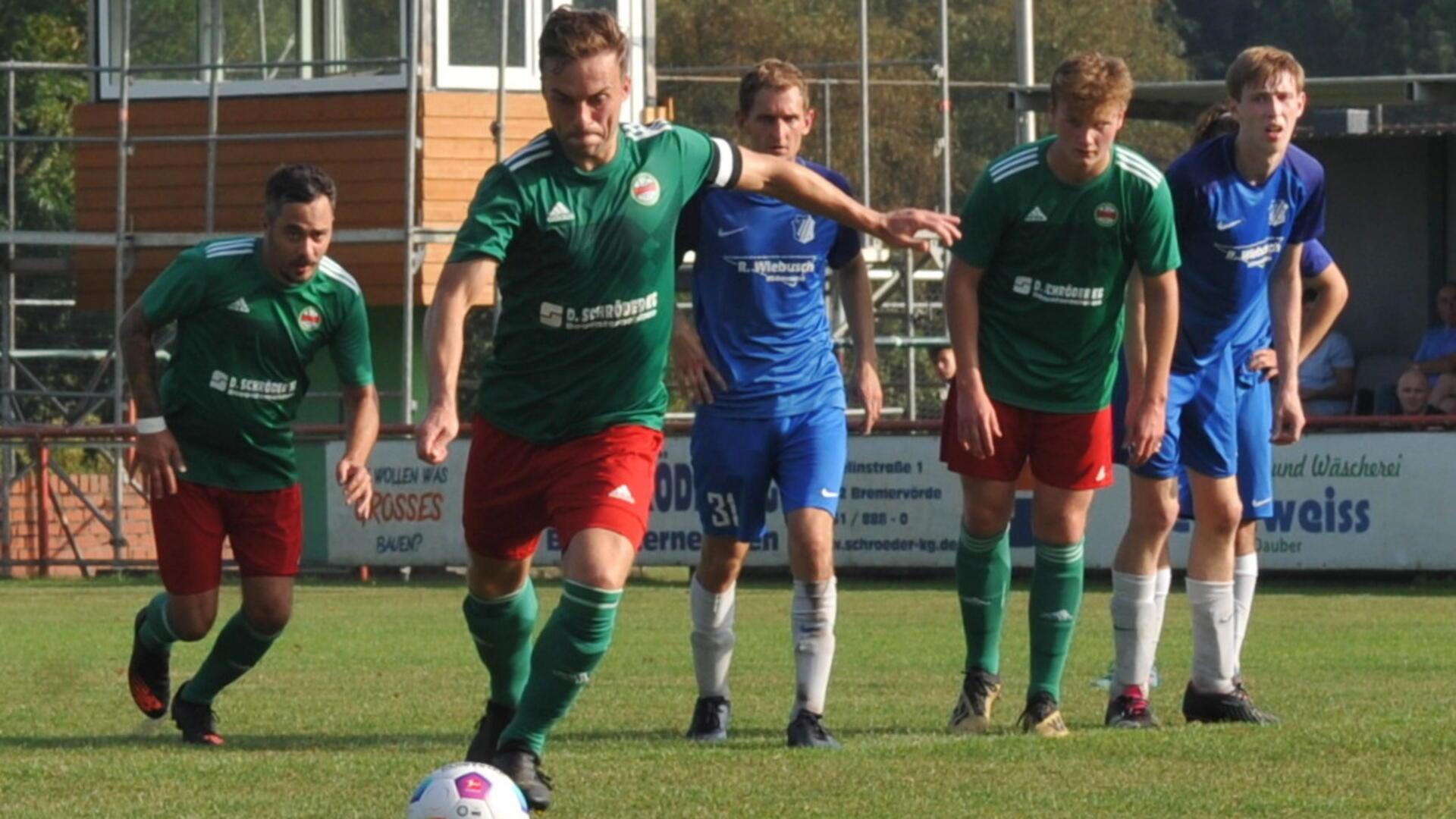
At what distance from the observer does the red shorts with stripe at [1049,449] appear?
900cm

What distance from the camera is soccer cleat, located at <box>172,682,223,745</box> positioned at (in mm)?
9336

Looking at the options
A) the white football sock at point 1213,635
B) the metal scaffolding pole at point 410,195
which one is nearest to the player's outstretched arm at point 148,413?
A: the white football sock at point 1213,635

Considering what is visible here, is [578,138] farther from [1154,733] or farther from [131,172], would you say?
[131,172]

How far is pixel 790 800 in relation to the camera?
724cm

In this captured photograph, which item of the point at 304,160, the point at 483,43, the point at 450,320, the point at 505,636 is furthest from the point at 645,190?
the point at 483,43

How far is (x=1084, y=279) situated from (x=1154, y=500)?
915mm

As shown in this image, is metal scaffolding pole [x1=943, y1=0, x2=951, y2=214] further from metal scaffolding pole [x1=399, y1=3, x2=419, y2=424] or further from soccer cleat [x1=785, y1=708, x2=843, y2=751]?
soccer cleat [x1=785, y1=708, x2=843, y2=751]

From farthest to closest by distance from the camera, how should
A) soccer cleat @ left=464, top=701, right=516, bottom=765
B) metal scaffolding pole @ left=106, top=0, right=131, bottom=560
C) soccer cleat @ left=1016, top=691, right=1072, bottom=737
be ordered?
metal scaffolding pole @ left=106, top=0, right=131, bottom=560 < soccer cleat @ left=1016, top=691, right=1072, bottom=737 < soccer cleat @ left=464, top=701, right=516, bottom=765

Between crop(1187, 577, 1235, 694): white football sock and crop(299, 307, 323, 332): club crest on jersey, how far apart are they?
327cm

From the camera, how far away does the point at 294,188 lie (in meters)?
9.26

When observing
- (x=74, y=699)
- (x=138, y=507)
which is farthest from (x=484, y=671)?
(x=138, y=507)

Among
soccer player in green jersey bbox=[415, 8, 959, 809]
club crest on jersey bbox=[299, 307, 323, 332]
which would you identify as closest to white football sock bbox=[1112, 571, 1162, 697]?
soccer player in green jersey bbox=[415, 8, 959, 809]

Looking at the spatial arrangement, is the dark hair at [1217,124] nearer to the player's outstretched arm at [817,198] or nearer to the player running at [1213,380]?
the player running at [1213,380]

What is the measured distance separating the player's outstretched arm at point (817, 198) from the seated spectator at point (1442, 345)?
1371 cm
